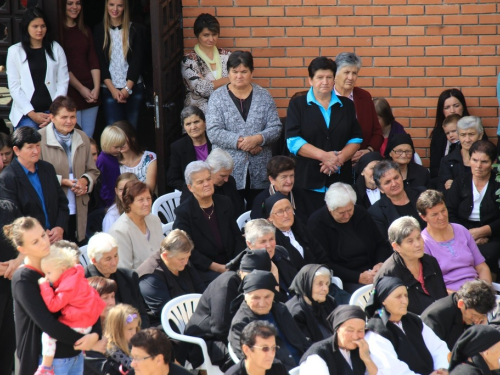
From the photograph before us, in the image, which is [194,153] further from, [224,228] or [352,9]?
[352,9]

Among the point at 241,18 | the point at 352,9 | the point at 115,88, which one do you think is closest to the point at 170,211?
the point at 115,88

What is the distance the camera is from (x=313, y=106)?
8312mm

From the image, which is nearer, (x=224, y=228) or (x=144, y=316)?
(x=144, y=316)

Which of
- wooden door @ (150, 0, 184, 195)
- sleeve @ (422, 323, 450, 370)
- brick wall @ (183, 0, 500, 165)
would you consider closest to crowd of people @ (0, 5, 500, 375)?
sleeve @ (422, 323, 450, 370)

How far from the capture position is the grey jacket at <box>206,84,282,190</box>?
8.49 metres

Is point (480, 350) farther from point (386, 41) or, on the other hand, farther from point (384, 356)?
point (386, 41)

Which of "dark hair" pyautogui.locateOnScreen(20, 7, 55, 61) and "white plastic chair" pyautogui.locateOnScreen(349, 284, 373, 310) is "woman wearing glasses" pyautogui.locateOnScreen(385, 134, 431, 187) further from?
"dark hair" pyautogui.locateOnScreen(20, 7, 55, 61)

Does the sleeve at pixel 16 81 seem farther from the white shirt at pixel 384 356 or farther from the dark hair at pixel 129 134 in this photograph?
the white shirt at pixel 384 356

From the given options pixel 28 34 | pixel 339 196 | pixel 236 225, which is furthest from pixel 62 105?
pixel 339 196

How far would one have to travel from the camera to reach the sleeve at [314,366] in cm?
550

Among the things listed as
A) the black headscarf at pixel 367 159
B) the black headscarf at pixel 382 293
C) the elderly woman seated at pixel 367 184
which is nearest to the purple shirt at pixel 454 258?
the elderly woman seated at pixel 367 184

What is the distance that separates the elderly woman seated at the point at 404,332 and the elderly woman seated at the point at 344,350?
0.29 metres

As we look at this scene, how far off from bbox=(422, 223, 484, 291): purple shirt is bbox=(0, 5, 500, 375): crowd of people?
0.5 inches

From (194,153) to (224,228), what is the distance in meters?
1.27
